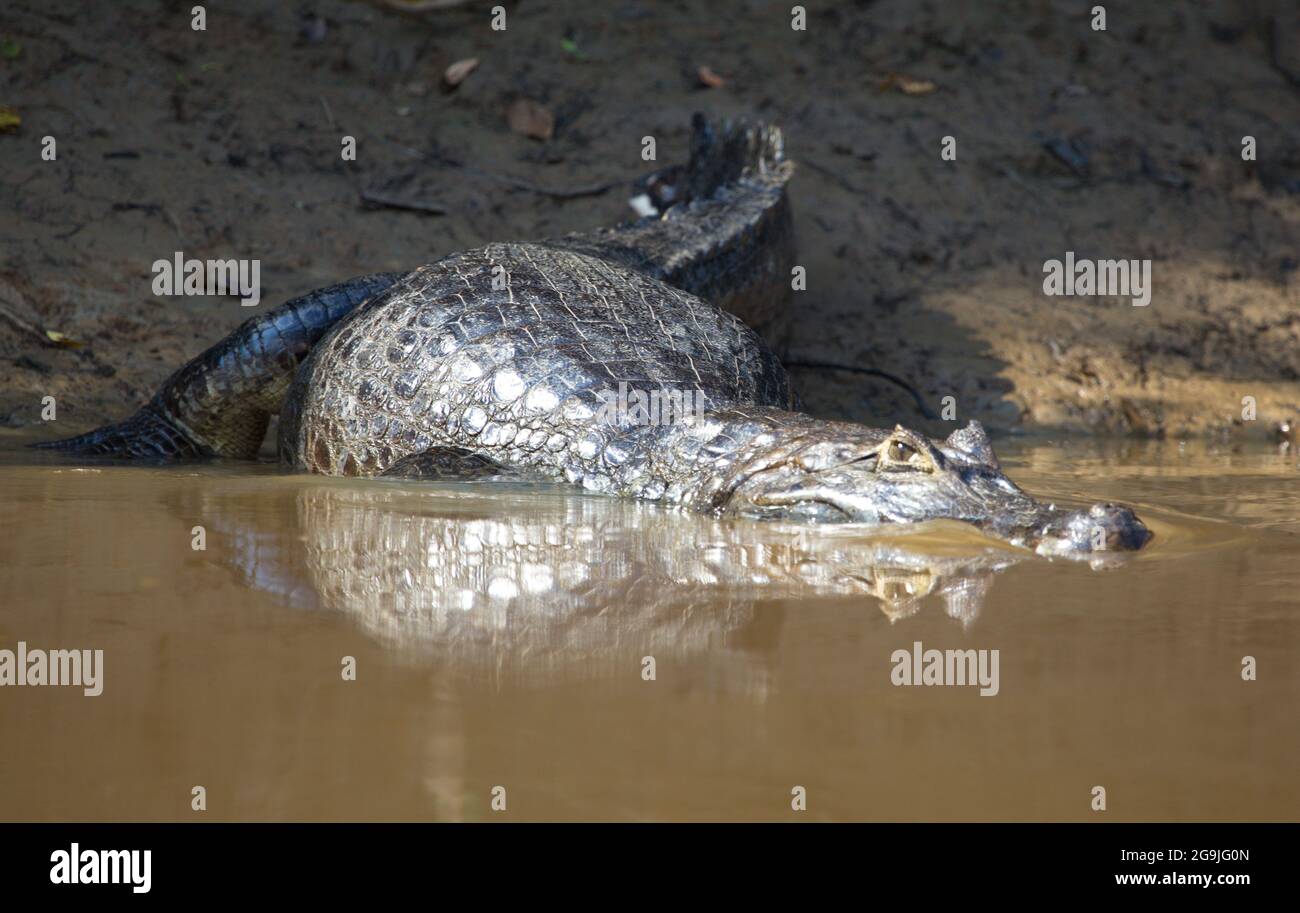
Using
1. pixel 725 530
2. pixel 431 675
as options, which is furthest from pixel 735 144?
pixel 431 675

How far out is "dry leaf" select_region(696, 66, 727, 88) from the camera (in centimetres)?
989

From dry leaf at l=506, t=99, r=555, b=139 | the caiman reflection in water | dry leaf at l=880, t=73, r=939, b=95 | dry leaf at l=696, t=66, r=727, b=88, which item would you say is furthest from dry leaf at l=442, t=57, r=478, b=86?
the caiman reflection in water

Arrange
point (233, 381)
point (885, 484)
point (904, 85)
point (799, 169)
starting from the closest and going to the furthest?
point (885, 484)
point (233, 381)
point (799, 169)
point (904, 85)

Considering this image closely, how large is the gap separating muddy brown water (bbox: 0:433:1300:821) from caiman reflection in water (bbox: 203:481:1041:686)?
12 mm

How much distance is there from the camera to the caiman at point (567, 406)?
12.1ft

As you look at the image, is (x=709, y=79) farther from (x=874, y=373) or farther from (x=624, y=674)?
(x=624, y=674)

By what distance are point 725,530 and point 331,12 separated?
745 centimetres

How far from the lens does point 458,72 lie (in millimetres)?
9375

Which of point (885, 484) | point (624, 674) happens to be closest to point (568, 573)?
point (624, 674)

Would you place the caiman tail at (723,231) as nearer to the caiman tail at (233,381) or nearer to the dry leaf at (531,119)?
the caiman tail at (233,381)

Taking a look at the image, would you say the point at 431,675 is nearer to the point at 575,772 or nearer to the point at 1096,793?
the point at 575,772

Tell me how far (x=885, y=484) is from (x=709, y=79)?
22.5 ft

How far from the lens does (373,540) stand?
3141mm

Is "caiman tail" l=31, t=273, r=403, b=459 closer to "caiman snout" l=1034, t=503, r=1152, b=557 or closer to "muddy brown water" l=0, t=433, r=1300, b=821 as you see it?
"muddy brown water" l=0, t=433, r=1300, b=821
